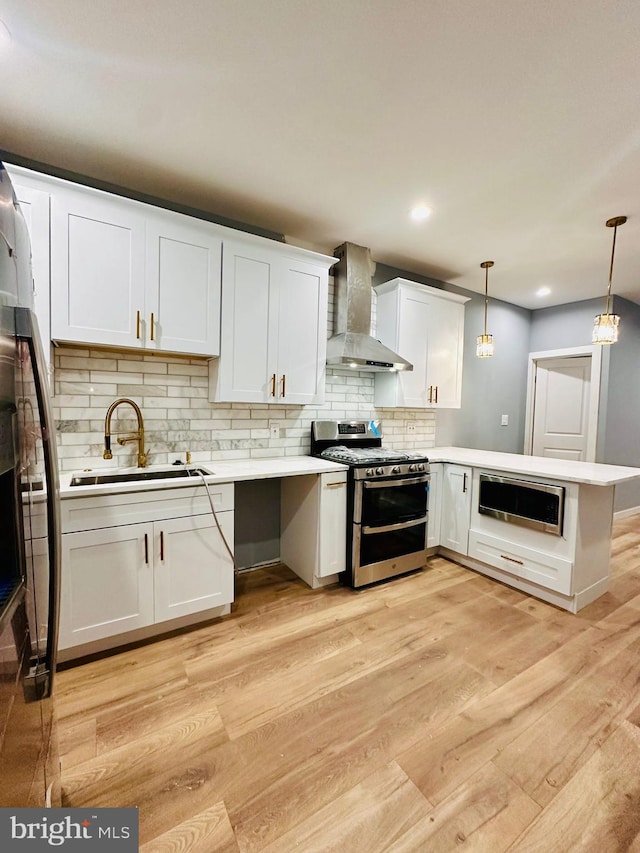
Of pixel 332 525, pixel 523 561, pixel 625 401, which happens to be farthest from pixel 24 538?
pixel 625 401

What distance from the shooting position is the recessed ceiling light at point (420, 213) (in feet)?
8.18

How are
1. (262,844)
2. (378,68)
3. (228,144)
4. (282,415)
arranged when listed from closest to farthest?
(262,844), (378,68), (228,144), (282,415)

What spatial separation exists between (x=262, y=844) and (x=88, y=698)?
1034 millimetres

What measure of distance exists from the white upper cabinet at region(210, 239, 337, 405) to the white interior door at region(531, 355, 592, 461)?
3.46m

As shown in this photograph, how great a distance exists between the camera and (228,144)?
193 cm

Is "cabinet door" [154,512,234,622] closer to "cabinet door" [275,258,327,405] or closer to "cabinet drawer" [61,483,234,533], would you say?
"cabinet drawer" [61,483,234,533]

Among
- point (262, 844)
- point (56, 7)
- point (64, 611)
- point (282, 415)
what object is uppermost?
point (56, 7)

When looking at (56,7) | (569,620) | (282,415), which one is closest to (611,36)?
(56,7)

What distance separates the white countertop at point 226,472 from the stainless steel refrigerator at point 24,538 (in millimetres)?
969

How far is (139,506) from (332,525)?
51.1 inches

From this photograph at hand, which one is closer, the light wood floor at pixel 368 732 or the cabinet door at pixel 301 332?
the light wood floor at pixel 368 732

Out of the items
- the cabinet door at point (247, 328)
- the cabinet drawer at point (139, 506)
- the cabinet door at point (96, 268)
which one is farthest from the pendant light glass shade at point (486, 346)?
the cabinet door at point (96, 268)

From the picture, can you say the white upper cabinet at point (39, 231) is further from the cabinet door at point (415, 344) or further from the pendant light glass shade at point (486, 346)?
the pendant light glass shade at point (486, 346)

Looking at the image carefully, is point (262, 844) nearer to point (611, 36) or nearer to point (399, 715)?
point (399, 715)
